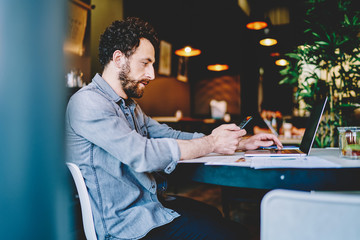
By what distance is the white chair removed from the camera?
60 cm

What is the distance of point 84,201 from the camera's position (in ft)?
3.38

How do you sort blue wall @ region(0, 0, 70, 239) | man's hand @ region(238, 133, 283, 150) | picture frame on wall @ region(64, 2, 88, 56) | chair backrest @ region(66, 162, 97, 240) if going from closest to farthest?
1. blue wall @ region(0, 0, 70, 239)
2. chair backrest @ region(66, 162, 97, 240)
3. man's hand @ region(238, 133, 283, 150)
4. picture frame on wall @ region(64, 2, 88, 56)

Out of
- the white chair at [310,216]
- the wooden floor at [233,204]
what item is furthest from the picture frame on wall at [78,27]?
the white chair at [310,216]

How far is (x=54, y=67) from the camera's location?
Result: 509 mm

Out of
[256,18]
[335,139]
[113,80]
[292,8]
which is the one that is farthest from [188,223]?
[292,8]

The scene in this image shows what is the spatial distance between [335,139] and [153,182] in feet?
8.01

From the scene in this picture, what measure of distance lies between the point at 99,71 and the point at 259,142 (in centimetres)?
362

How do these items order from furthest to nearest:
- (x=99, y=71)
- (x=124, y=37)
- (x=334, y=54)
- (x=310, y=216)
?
1. (x=99, y=71)
2. (x=334, y=54)
3. (x=124, y=37)
4. (x=310, y=216)

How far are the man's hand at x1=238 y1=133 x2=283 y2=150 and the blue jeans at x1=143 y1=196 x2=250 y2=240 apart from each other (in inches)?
18.8

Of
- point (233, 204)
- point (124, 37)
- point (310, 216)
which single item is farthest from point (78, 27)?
point (310, 216)

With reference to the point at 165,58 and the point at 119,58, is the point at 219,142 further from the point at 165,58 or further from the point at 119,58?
the point at 165,58

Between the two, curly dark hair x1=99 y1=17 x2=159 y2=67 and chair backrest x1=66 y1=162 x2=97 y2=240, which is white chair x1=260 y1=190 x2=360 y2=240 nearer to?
chair backrest x1=66 y1=162 x2=97 y2=240

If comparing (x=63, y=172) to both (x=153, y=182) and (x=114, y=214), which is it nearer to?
(x=114, y=214)

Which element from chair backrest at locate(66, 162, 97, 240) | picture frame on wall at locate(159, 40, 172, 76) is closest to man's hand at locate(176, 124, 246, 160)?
chair backrest at locate(66, 162, 97, 240)
